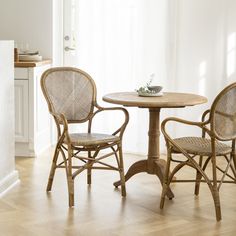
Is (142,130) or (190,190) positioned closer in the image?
(190,190)

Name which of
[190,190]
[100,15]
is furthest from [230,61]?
[190,190]

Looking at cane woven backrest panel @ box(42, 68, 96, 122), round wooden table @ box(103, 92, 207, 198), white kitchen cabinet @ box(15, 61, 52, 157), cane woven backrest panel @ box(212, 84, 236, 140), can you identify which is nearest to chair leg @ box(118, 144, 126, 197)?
round wooden table @ box(103, 92, 207, 198)

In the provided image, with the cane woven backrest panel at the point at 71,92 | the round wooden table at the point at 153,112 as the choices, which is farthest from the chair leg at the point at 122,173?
the cane woven backrest panel at the point at 71,92

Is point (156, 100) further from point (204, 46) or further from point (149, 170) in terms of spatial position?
point (204, 46)

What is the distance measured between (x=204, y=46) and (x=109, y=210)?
2494 millimetres

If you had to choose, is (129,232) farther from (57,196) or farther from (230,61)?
(230,61)

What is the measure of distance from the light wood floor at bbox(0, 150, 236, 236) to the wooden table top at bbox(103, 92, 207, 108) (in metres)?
0.72

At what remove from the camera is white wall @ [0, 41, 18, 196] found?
4.68 metres

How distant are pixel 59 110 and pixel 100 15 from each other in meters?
1.73

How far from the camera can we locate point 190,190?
4.90 meters

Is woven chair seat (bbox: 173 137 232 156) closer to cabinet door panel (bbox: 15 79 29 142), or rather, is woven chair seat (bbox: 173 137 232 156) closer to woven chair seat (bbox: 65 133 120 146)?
woven chair seat (bbox: 65 133 120 146)

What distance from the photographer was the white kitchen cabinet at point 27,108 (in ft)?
19.4

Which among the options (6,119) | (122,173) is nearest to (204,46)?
(122,173)

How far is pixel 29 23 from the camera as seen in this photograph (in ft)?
21.0
